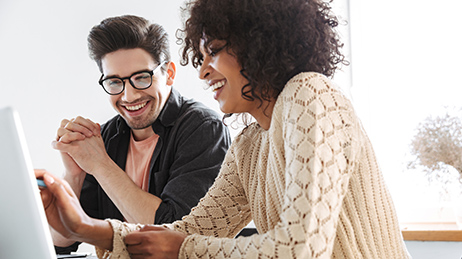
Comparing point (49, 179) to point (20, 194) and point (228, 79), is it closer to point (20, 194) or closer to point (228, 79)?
point (20, 194)

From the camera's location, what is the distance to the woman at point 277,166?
0.87 m

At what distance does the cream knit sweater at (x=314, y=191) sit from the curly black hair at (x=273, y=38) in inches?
4.2

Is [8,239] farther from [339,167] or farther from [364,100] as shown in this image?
[364,100]

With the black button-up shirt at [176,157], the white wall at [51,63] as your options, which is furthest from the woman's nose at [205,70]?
the white wall at [51,63]

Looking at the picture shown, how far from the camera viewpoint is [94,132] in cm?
194

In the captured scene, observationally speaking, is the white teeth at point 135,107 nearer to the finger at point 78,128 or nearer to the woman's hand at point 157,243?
the finger at point 78,128

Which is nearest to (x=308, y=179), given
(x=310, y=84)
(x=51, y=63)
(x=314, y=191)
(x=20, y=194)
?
(x=314, y=191)

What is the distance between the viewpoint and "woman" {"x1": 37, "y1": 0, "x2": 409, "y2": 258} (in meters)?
0.87

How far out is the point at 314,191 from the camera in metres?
0.85

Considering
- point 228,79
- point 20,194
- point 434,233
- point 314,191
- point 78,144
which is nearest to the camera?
point 20,194

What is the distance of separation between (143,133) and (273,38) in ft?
3.50

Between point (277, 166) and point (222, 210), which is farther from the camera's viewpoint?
point (222, 210)

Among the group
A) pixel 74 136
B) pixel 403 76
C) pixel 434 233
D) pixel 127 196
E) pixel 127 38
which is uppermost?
pixel 127 38

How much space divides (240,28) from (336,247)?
532 millimetres
